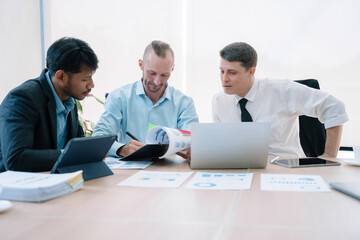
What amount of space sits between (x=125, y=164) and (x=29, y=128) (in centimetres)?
43

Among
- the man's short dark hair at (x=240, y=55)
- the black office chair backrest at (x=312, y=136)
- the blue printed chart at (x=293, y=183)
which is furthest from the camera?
the man's short dark hair at (x=240, y=55)

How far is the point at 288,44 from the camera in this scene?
332cm

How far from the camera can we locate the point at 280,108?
7.74 ft

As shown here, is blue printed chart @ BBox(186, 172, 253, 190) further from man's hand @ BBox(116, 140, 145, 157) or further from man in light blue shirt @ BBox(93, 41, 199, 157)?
man in light blue shirt @ BBox(93, 41, 199, 157)

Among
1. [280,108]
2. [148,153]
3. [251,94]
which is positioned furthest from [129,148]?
[280,108]

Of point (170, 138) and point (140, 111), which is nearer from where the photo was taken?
point (170, 138)

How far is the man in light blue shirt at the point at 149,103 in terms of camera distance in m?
2.10

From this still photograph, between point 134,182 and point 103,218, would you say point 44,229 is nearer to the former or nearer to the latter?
point 103,218

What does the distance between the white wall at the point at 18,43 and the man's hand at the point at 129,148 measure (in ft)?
6.95

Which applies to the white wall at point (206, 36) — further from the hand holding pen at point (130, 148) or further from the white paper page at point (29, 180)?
the white paper page at point (29, 180)

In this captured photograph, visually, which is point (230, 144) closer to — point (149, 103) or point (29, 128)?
point (29, 128)

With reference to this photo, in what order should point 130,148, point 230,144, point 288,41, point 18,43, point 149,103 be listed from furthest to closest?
point 18,43 → point 288,41 → point 149,103 → point 130,148 → point 230,144

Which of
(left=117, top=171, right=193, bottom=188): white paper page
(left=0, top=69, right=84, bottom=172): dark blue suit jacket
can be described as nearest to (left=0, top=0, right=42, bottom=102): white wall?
(left=0, top=69, right=84, bottom=172): dark blue suit jacket

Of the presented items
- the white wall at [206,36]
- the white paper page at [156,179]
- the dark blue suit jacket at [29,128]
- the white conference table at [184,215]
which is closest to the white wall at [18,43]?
the white wall at [206,36]
